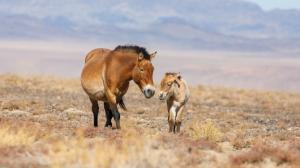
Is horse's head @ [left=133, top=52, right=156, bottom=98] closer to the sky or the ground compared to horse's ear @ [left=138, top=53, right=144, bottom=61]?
closer to the ground

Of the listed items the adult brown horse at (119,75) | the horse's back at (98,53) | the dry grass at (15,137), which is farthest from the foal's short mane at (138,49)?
the dry grass at (15,137)

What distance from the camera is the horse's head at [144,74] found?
1719 centimetres

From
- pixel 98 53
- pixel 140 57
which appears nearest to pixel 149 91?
Answer: pixel 140 57

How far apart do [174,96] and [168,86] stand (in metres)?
0.31

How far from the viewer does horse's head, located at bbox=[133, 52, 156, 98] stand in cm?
1719

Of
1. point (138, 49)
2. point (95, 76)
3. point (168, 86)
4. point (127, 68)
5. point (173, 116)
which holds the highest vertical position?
point (138, 49)

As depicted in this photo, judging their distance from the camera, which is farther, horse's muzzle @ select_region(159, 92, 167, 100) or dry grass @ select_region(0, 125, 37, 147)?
horse's muzzle @ select_region(159, 92, 167, 100)

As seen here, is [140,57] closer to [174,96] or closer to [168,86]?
[168,86]

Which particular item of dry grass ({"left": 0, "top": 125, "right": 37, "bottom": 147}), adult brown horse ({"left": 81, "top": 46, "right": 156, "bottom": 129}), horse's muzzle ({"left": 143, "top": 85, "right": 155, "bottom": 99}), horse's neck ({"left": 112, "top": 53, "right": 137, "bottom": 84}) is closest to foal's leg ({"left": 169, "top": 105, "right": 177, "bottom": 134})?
adult brown horse ({"left": 81, "top": 46, "right": 156, "bottom": 129})

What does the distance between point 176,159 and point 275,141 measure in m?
5.23

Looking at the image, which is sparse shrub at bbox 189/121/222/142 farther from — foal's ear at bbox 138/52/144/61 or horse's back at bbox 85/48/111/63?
horse's back at bbox 85/48/111/63

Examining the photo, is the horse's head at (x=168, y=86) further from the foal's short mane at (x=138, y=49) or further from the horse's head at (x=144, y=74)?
the horse's head at (x=144, y=74)

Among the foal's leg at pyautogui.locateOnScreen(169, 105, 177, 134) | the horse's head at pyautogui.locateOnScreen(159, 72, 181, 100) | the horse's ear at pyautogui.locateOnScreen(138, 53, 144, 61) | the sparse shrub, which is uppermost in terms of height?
the horse's ear at pyautogui.locateOnScreen(138, 53, 144, 61)

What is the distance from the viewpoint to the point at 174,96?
762 inches
